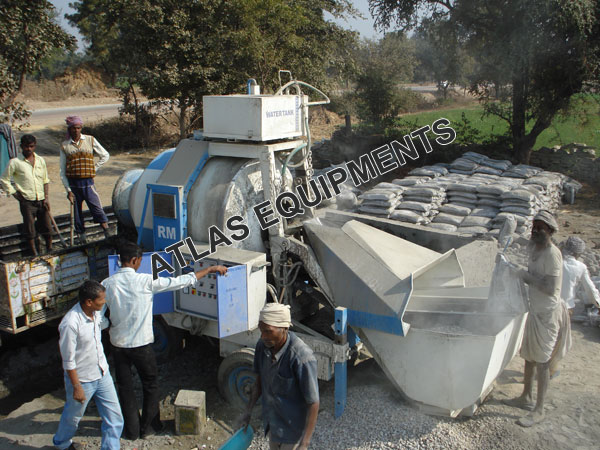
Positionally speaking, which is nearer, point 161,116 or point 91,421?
point 91,421

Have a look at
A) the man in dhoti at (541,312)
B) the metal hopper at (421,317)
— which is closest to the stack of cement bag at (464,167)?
the metal hopper at (421,317)

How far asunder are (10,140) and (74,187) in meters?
1.73

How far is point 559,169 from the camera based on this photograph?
14992mm

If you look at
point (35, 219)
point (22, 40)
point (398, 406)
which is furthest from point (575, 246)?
point (22, 40)

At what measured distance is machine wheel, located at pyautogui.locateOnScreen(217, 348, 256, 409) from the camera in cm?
509

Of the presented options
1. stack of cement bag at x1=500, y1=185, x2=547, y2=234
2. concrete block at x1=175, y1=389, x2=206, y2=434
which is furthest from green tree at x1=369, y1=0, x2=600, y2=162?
concrete block at x1=175, y1=389, x2=206, y2=434

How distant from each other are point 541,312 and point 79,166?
5193 mm

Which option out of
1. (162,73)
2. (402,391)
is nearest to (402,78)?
(162,73)

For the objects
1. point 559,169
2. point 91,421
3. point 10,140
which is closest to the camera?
point 91,421

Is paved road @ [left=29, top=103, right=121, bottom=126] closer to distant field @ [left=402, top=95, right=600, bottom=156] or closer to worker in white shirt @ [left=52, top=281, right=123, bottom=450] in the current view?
distant field @ [left=402, top=95, right=600, bottom=156]

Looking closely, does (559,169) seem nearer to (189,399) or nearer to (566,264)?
(566,264)

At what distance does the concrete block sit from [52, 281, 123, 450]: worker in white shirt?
1.80 ft

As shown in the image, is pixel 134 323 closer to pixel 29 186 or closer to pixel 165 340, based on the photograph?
pixel 165 340

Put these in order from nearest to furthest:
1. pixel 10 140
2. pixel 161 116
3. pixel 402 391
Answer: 1. pixel 402 391
2. pixel 10 140
3. pixel 161 116
